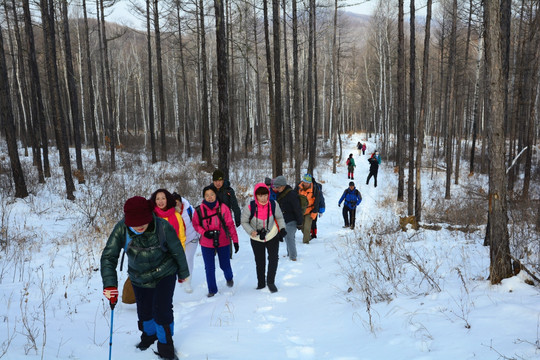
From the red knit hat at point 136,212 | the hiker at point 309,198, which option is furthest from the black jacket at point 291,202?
the red knit hat at point 136,212

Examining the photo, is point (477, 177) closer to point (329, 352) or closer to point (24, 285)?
point (329, 352)

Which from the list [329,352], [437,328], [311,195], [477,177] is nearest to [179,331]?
[329,352]

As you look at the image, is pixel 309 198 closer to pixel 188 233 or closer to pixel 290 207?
pixel 290 207

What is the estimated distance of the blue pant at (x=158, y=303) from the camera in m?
2.96

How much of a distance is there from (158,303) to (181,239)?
138 cm

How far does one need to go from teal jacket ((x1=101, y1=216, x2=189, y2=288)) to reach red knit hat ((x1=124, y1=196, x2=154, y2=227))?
18 cm

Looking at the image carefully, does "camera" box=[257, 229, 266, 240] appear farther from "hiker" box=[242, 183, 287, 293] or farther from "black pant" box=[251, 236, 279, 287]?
"black pant" box=[251, 236, 279, 287]

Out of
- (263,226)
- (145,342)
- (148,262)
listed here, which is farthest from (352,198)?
(148,262)

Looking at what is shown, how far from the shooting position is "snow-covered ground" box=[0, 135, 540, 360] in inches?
113

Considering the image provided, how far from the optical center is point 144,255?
2838mm

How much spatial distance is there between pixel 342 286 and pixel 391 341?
1692 millimetres

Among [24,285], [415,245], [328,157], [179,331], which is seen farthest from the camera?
[328,157]

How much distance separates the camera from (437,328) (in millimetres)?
3041

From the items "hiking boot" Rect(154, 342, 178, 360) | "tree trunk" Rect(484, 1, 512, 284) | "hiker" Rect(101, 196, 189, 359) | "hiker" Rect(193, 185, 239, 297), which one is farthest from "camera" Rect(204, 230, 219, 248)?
"tree trunk" Rect(484, 1, 512, 284)
